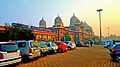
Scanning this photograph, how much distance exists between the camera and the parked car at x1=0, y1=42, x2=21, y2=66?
1273cm

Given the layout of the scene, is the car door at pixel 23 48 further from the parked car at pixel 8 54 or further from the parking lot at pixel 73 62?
the parked car at pixel 8 54

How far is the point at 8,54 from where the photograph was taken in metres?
13.1

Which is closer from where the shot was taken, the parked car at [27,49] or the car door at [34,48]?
the parked car at [27,49]

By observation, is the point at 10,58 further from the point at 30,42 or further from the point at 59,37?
the point at 59,37

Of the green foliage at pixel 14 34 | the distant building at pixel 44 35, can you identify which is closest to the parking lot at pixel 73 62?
the green foliage at pixel 14 34

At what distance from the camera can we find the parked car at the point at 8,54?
1273cm

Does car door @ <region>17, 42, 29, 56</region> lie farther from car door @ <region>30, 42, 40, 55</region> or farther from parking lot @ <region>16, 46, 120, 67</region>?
parking lot @ <region>16, 46, 120, 67</region>

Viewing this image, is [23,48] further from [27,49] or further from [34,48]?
[34,48]

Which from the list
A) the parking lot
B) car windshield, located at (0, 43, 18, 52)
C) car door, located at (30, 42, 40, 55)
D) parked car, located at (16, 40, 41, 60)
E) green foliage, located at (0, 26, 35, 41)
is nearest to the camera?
car windshield, located at (0, 43, 18, 52)

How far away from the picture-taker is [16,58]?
14.1m

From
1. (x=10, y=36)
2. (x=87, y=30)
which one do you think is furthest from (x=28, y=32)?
(x=87, y=30)

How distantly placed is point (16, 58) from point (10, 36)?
97.3ft

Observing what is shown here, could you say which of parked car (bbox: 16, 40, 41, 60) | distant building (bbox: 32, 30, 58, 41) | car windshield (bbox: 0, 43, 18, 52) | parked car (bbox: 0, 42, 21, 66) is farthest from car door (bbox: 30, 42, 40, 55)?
distant building (bbox: 32, 30, 58, 41)

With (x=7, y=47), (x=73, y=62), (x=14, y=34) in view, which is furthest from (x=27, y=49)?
(x=14, y=34)
